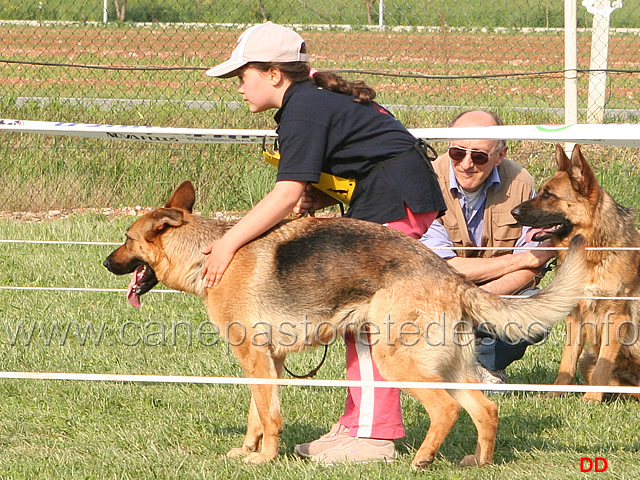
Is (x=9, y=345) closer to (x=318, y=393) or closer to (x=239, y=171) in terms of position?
(x=318, y=393)

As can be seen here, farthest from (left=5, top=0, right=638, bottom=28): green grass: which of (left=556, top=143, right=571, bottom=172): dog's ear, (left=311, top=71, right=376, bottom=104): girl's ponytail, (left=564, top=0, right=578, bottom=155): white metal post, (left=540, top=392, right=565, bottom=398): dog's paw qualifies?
(left=311, top=71, right=376, bottom=104): girl's ponytail

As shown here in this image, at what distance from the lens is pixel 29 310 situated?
20.0 ft

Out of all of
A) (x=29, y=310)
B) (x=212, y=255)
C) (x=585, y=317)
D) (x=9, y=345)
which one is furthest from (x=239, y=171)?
(x=212, y=255)

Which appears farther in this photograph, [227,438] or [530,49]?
[530,49]

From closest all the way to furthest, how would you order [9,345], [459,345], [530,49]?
[459,345]
[9,345]
[530,49]

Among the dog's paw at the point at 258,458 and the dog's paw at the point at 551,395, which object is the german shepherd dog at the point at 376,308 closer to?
the dog's paw at the point at 258,458

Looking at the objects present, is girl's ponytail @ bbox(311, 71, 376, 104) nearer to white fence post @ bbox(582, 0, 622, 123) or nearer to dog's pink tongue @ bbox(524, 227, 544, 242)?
dog's pink tongue @ bbox(524, 227, 544, 242)

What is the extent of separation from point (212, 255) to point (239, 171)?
6.17m

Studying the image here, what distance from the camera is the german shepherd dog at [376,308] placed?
11.3ft

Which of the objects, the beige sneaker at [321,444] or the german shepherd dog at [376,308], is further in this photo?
the beige sneaker at [321,444]

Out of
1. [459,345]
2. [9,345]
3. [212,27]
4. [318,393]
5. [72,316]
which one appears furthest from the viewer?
[212,27]

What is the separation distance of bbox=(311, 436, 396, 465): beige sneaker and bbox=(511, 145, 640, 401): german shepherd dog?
165cm

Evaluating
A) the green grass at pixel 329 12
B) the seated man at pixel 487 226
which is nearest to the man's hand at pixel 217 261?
the seated man at pixel 487 226

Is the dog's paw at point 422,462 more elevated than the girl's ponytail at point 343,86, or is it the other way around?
the girl's ponytail at point 343,86
